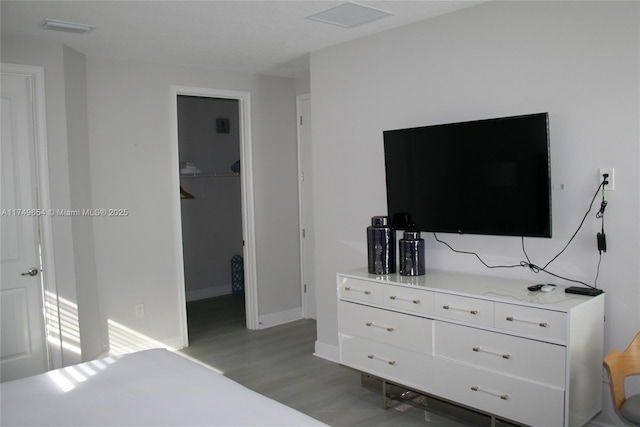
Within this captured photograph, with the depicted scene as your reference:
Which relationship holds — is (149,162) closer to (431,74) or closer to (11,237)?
(11,237)

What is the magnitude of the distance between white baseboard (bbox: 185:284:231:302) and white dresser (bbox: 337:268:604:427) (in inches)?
141

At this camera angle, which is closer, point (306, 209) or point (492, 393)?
point (492, 393)

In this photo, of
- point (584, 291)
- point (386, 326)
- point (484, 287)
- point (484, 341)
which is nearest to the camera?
point (584, 291)

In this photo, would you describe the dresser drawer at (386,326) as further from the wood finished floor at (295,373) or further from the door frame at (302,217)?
the door frame at (302,217)

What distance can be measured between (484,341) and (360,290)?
36.0 inches

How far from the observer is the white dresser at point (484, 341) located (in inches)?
103

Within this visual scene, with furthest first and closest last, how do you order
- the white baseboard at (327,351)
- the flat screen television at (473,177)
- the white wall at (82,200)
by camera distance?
the white baseboard at (327,351) < the white wall at (82,200) < the flat screen television at (473,177)

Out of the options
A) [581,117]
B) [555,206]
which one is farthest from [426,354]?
[581,117]

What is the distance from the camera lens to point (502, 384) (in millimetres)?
2805

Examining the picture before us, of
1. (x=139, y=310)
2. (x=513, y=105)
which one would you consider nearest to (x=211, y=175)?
(x=139, y=310)

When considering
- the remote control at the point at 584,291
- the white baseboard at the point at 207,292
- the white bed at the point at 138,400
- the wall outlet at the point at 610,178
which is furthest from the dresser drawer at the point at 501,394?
the white baseboard at the point at 207,292

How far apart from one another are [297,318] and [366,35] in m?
3.03

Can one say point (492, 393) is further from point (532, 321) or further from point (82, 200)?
point (82, 200)

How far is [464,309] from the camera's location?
2951 mm
